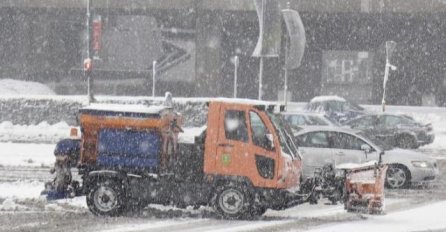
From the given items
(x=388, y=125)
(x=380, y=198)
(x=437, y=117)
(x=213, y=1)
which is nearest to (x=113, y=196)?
(x=380, y=198)

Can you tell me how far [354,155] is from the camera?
64.7ft

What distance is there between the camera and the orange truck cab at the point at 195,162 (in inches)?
585

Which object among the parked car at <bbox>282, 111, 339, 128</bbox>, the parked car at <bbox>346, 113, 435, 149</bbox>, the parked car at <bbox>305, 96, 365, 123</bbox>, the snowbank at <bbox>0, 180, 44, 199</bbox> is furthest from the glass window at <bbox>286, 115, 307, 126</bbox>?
the snowbank at <bbox>0, 180, 44, 199</bbox>

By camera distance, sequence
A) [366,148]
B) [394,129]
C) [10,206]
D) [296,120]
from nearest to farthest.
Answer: [10,206] → [366,148] → [296,120] → [394,129]

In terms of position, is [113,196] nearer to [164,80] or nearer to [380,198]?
[380,198]

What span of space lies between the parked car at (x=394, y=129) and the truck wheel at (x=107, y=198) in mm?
15498

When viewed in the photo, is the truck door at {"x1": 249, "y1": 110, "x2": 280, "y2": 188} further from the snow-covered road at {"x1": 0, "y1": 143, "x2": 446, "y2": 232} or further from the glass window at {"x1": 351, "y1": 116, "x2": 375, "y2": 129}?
the glass window at {"x1": 351, "y1": 116, "x2": 375, "y2": 129}

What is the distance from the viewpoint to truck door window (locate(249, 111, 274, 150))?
14.8 metres

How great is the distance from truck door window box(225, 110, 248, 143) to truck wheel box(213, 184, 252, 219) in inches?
30.4

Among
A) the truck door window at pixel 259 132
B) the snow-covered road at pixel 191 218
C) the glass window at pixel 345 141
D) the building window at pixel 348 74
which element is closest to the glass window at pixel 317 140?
the glass window at pixel 345 141

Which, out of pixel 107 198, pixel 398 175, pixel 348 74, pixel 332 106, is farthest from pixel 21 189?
pixel 348 74

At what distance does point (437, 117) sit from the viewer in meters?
43.8

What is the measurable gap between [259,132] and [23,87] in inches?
1572

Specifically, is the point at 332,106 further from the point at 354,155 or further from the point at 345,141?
the point at 354,155
